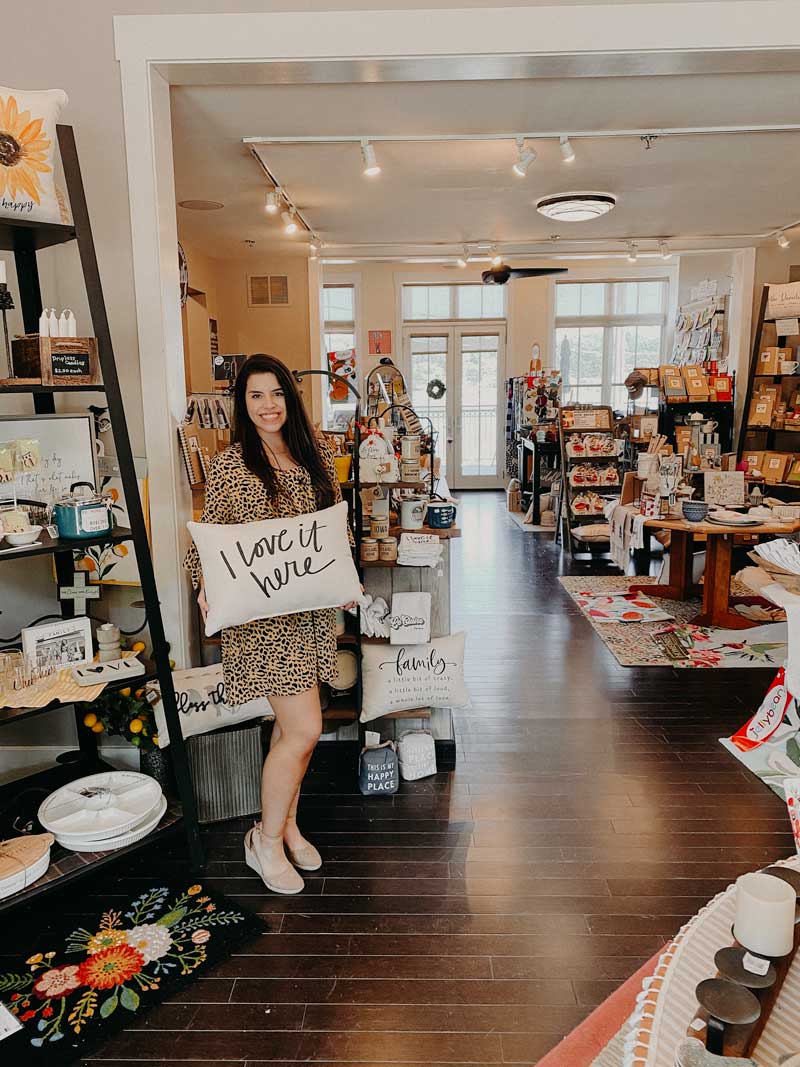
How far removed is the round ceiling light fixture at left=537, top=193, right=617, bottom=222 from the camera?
5.25 metres

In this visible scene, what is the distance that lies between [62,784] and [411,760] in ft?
4.26

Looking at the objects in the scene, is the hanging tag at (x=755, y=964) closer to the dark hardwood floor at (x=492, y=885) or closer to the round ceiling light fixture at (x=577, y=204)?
the dark hardwood floor at (x=492, y=885)

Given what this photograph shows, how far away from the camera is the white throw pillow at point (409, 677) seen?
302 cm

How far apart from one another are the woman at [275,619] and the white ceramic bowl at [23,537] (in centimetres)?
44

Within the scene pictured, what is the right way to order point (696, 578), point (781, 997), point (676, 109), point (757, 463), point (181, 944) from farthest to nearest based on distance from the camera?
point (757, 463)
point (696, 578)
point (676, 109)
point (181, 944)
point (781, 997)

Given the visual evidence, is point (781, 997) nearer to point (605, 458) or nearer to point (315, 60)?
point (315, 60)

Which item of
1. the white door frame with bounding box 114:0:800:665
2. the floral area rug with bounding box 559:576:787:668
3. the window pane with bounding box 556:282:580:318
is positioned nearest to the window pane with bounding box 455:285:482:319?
the window pane with bounding box 556:282:580:318

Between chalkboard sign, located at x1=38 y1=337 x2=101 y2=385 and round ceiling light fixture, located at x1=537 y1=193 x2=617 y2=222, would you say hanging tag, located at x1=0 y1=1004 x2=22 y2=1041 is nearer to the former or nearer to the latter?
chalkboard sign, located at x1=38 y1=337 x2=101 y2=385

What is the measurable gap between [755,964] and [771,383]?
22.8ft

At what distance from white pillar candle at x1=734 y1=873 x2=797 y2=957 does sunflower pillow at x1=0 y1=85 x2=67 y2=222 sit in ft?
7.67

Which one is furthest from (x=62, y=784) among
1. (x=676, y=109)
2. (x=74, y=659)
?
(x=676, y=109)

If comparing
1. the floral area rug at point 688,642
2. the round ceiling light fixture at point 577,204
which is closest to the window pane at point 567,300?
the round ceiling light fixture at point 577,204

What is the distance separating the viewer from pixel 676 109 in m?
3.71

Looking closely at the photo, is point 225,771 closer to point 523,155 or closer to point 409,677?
point 409,677
